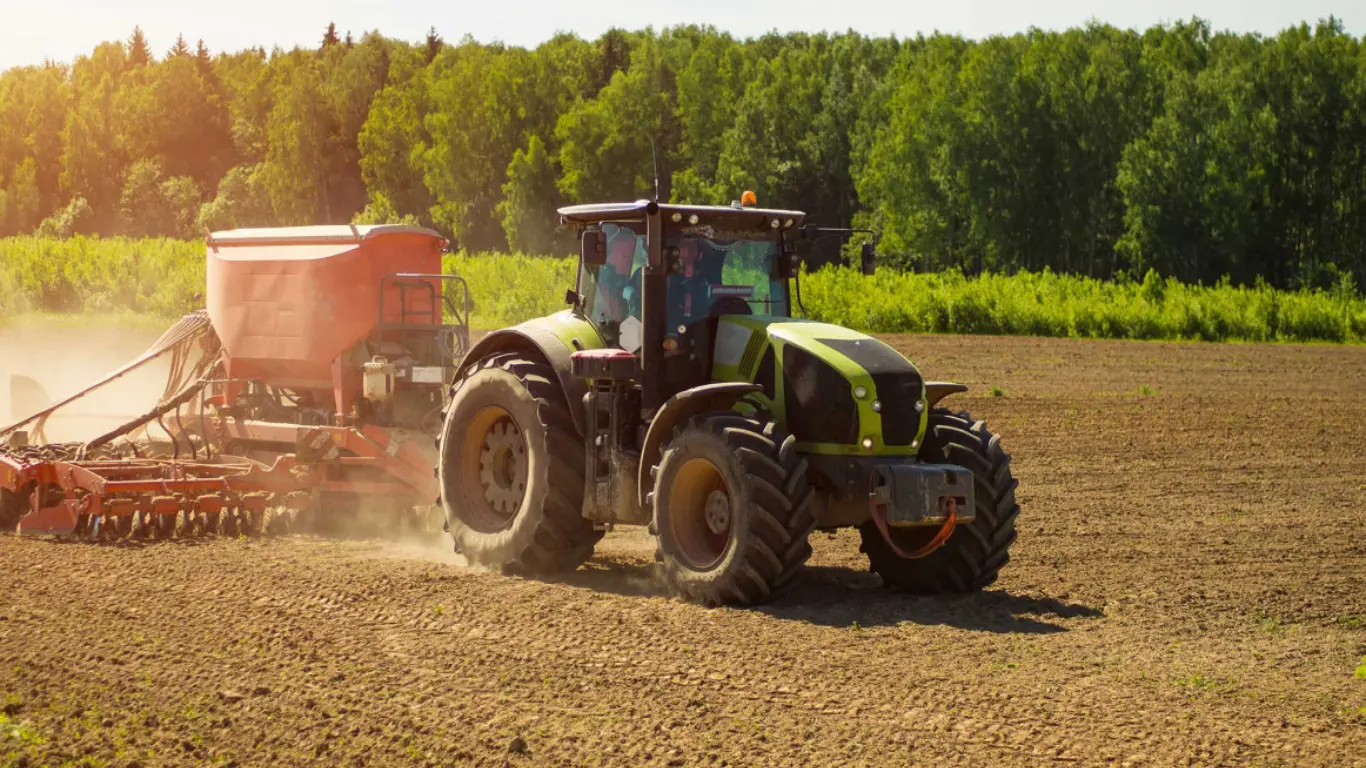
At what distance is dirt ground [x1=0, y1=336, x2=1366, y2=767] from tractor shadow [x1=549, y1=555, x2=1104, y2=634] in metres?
0.04

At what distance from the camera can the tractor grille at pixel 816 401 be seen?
359 inches

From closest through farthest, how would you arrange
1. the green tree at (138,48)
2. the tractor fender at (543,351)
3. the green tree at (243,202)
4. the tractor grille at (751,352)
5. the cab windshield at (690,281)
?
1. the tractor grille at (751,352)
2. the cab windshield at (690,281)
3. the tractor fender at (543,351)
4. the green tree at (243,202)
5. the green tree at (138,48)

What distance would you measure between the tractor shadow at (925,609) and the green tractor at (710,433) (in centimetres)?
19

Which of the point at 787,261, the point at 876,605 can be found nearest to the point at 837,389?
the point at 876,605

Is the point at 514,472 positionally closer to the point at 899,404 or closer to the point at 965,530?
the point at 899,404

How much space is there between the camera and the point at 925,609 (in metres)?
9.23

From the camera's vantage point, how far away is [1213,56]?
6894 cm

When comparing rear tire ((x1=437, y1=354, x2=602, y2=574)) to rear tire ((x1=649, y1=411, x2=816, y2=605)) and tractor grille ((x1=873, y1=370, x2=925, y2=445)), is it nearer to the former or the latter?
rear tire ((x1=649, y1=411, x2=816, y2=605))

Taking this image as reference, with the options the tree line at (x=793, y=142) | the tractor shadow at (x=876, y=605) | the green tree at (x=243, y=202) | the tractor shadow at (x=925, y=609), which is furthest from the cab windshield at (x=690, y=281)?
the green tree at (x=243, y=202)

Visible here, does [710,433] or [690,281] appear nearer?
[710,433]

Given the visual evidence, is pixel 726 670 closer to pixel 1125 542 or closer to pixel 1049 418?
pixel 1125 542

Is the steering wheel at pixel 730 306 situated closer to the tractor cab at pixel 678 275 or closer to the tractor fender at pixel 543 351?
the tractor cab at pixel 678 275

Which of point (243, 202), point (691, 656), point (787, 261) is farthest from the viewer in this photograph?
point (243, 202)

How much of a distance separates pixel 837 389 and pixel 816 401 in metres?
0.15
